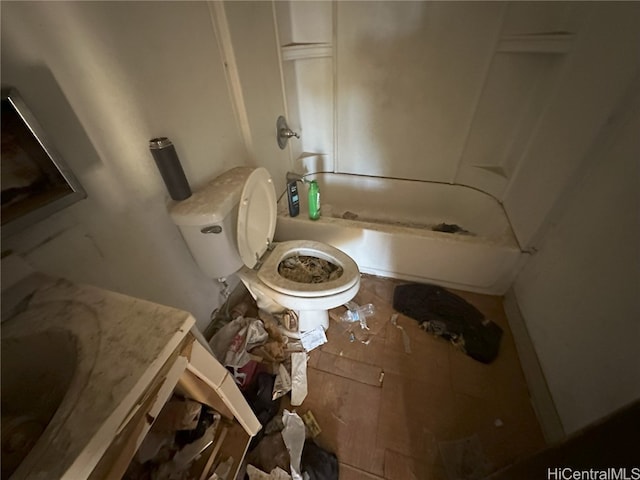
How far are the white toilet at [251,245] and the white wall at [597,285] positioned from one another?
78 centimetres

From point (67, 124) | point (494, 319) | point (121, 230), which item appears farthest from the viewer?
point (494, 319)

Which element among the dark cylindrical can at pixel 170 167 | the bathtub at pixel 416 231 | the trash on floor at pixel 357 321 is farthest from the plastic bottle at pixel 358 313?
the dark cylindrical can at pixel 170 167

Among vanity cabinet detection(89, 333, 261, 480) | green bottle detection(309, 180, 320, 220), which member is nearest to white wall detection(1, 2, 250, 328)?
vanity cabinet detection(89, 333, 261, 480)

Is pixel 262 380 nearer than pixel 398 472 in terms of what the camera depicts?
No

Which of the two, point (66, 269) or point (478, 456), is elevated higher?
point (66, 269)

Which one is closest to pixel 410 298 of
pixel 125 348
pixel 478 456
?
pixel 478 456

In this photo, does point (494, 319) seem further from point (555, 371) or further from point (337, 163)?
point (337, 163)

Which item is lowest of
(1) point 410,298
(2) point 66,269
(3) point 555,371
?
(1) point 410,298

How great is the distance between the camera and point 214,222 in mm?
871

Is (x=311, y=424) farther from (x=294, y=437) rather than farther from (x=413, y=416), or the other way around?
(x=413, y=416)

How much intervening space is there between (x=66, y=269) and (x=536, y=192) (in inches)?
70.0

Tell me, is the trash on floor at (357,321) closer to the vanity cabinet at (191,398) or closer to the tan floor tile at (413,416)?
the tan floor tile at (413,416)

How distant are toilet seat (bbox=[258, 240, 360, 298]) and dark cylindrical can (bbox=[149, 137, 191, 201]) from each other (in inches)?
17.1

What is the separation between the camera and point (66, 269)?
640mm
